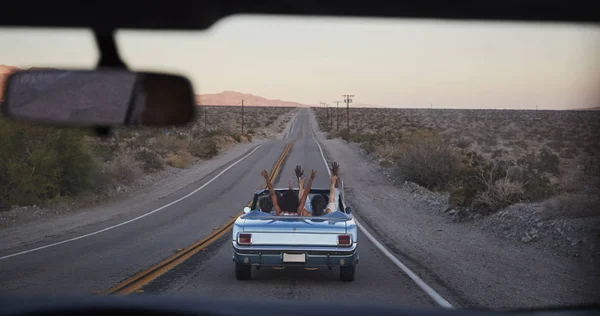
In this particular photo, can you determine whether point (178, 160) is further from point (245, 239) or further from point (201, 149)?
point (245, 239)

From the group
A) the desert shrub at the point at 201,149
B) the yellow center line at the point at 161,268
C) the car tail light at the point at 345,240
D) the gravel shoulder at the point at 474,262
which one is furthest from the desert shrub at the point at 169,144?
the car tail light at the point at 345,240

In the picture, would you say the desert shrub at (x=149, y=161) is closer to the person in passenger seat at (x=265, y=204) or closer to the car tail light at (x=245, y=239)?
the person in passenger seat at (x=265, y=204)

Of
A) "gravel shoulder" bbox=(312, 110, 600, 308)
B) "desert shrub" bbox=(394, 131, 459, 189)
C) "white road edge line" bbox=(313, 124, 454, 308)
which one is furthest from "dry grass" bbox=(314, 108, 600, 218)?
"white road edge line" bbox=(313, 124, 454, 308)

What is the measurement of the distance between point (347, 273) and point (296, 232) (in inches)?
45.0

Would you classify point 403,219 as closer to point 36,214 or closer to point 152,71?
point 36,214

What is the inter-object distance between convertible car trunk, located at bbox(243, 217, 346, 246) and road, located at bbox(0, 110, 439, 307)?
0.70 m

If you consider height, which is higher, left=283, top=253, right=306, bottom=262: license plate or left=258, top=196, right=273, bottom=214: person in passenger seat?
left=258, top=196, right=273, bottom=214: person in passenger seat

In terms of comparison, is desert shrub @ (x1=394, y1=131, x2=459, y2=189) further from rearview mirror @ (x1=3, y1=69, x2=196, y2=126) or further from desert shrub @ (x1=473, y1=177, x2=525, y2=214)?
rearview mirror @ (x1=3, y1=69, x2=196, y2=126)

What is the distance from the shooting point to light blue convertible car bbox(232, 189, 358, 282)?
9703 mm

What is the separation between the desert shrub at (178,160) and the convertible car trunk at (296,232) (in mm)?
30390

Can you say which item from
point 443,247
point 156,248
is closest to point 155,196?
point 156,248

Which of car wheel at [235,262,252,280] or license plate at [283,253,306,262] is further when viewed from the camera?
car wheel at [235,262,252,280]

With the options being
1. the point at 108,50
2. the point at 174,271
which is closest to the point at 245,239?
the point at 174,271

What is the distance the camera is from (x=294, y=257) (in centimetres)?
972
